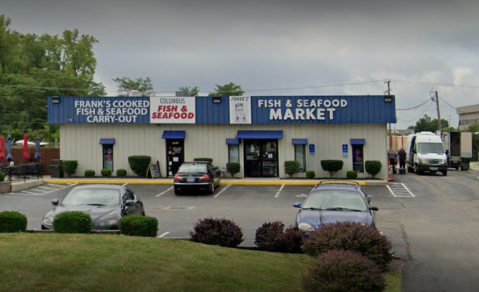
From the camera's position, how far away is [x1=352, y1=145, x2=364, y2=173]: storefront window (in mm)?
31953

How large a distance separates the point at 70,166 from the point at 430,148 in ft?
78.7

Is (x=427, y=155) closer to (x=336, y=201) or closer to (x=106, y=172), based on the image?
(x=106, y=172)

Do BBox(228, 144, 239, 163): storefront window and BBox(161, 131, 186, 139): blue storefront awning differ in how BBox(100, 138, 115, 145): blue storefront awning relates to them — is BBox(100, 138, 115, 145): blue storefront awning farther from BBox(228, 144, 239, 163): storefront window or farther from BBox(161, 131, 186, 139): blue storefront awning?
BBox(228, 144, 239, 163): storefront window

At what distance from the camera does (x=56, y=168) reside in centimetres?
3238

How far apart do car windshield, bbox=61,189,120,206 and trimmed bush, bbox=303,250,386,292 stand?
7756 millimetres

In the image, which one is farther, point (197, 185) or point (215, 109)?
point (215, 109)

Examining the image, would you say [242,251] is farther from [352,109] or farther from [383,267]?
[352,109]

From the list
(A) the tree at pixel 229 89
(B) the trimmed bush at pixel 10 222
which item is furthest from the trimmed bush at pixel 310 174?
(A) the tree at pixel 229 89

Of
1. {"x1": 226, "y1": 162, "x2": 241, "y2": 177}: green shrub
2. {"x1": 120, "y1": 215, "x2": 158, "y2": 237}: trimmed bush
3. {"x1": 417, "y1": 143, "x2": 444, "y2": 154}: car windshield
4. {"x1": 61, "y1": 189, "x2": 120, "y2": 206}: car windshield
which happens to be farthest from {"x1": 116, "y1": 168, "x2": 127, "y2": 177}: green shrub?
{"x1": 120, "y1": 215, "x2": 158, "y2": 237}: trimmed bush

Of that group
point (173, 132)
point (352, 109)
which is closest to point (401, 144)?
point (352, 109)

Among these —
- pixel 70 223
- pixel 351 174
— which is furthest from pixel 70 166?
pixel 70 223

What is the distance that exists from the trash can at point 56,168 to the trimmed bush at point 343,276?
27325 millimetres

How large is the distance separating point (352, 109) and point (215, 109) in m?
8.01

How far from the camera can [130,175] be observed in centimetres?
3319
